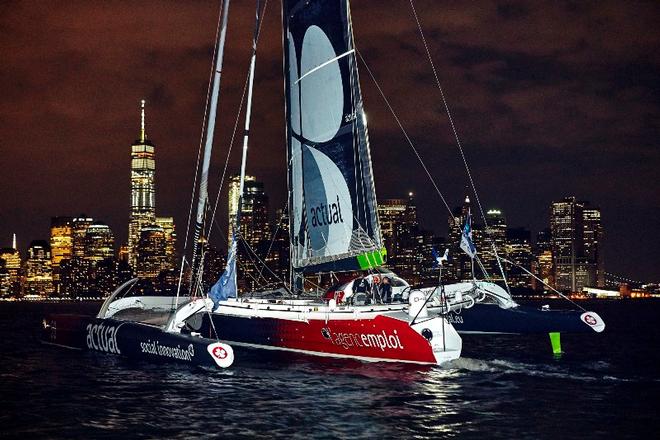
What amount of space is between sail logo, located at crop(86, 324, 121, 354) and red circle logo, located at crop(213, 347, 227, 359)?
509 cm

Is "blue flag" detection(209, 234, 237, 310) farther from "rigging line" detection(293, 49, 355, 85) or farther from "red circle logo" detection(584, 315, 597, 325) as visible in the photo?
"red circle logo" detection(584, 315, 597, 325)

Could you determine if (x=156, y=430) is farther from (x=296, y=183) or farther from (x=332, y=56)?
(x=332, y=56)

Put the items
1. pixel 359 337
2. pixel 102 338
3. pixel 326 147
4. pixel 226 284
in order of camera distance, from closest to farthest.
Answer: pixel 359 337, pixel 226 284, pixel 102 338, pixel 326 147

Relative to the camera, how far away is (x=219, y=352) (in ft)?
57.6

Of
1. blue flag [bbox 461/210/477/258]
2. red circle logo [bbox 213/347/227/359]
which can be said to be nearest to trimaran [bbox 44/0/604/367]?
red circle logo [bbox 213/347/227/359]

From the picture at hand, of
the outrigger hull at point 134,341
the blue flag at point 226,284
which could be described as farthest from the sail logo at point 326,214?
the outrigger hull at point 134,341

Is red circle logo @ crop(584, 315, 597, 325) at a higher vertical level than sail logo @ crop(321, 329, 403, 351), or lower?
higher

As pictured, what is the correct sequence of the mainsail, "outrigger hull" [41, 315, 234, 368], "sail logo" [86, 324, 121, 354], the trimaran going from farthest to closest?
"sail logo" [86, 324, 121, 354], the mainsail, the trimaran, "outrigger hull" [41, 315, 234, 368]

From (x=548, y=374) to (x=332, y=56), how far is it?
1098cm

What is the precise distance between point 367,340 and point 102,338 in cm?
841

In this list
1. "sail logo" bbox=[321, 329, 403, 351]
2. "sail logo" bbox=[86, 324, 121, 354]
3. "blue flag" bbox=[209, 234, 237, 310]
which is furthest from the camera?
"sail logo" bbox=[86, 324, 121, 354]

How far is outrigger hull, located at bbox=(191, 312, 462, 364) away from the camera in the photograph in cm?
1789

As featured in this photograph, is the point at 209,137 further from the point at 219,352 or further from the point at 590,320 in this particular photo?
the point at 590,320

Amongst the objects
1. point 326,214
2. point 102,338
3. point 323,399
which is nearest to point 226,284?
point 326,214
